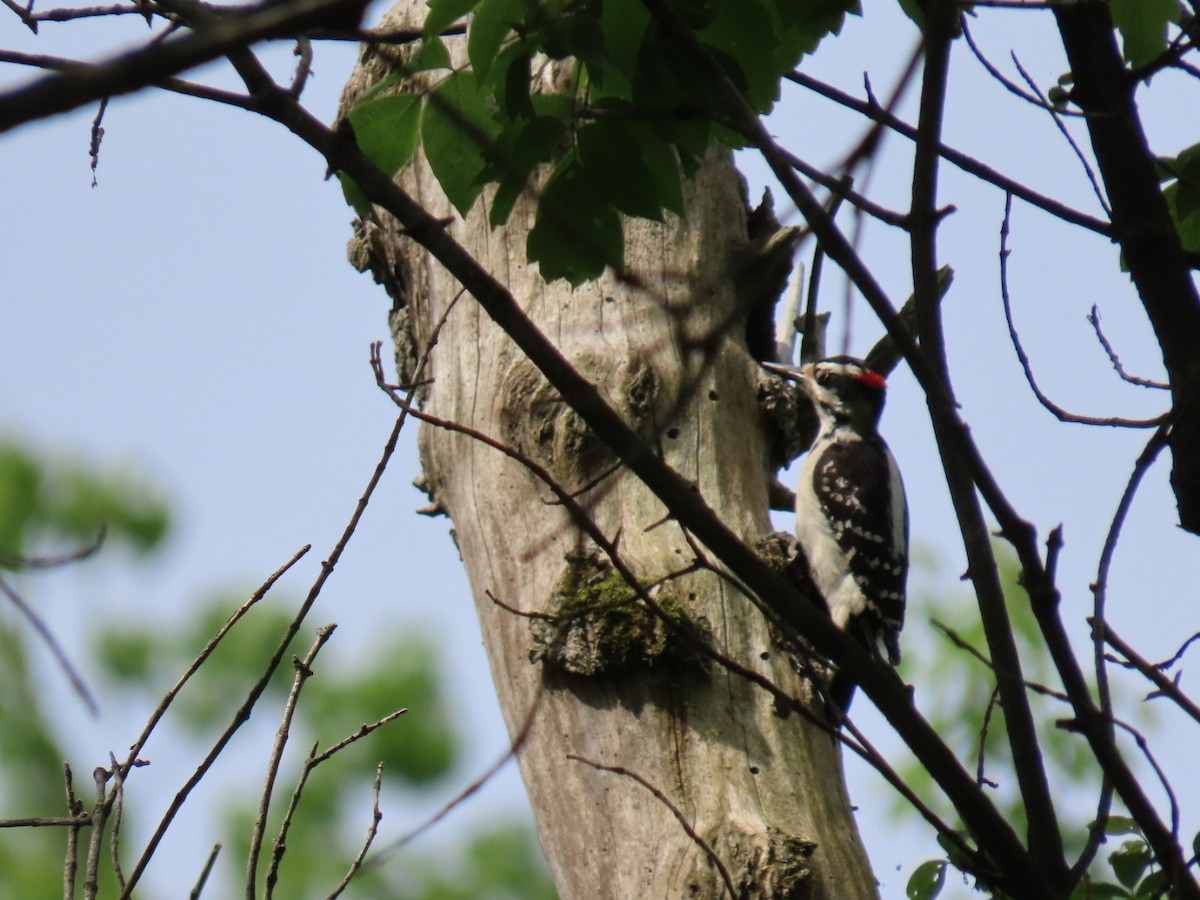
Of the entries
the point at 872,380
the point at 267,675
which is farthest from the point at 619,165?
the point at 872,380

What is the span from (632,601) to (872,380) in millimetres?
3634

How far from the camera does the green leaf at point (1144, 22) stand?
197 centimetres

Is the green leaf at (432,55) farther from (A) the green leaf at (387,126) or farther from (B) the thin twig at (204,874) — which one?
(B) the thin twig at (204,874)

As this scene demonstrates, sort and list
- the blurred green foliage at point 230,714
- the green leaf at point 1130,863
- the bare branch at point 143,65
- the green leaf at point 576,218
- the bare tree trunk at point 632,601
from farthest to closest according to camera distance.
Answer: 1. the blurred green foliage at point 230,714
2. the bare tree trunk at point 632,601
3. the green leaf at point 1130,863
4. the green leaf at point 576,218
5. the bare branch at point 143,65

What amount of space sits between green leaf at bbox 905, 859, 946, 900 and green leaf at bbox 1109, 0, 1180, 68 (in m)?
1.34

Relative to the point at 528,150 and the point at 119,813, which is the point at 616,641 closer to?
the point at 119,813

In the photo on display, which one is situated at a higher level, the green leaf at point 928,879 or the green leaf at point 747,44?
the green leaf at point 747,44

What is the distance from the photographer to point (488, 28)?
5.54 ft

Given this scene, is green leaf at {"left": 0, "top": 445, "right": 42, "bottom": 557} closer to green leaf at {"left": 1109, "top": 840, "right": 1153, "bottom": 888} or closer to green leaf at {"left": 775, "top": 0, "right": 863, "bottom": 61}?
green leaf at {"left": 775, "top": 0, "right": 863, "bottom": 61}

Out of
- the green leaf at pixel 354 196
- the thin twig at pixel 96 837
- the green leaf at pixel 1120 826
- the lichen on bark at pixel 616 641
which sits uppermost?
the green leaf at pixel 354 196

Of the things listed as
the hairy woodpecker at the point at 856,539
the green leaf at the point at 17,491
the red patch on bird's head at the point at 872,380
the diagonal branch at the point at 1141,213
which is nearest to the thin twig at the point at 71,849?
the diagonal branch at the point at 1141,213

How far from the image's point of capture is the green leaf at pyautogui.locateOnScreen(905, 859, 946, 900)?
1988 mm

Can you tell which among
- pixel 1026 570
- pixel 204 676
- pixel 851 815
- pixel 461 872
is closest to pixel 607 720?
pixel 851 815

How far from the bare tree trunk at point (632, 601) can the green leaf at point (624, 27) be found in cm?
73
